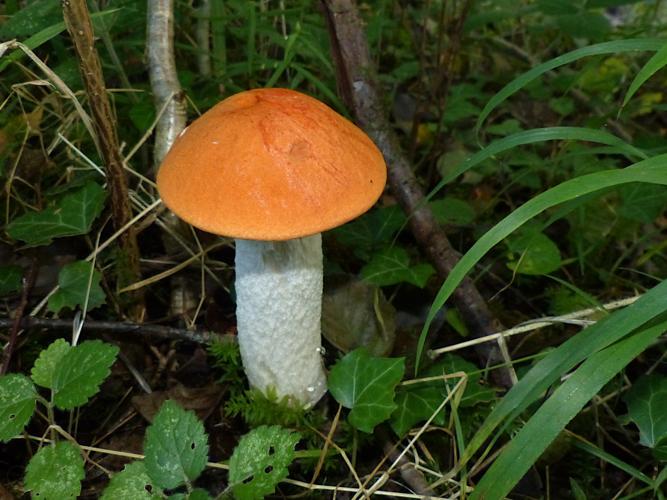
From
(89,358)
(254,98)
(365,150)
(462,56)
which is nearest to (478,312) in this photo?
(365,150)

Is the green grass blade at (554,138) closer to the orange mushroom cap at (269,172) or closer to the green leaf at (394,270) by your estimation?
the orange mushroom cap at (269,172)

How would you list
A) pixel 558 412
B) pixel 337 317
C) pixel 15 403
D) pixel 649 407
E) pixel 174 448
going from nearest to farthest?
pixel 558 412
pixel 174 448
pixel 15 403
pixel 649 407
pixel 337 317

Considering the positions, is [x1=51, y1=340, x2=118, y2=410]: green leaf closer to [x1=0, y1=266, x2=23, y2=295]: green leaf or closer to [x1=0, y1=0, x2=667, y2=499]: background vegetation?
[x1=0, y1=0, x2=667, y2=499]: background vegetation

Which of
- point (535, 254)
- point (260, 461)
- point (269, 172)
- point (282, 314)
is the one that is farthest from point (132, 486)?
point (535, 254)

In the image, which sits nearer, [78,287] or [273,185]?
[273,185]

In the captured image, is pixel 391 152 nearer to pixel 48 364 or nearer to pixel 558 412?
pixel 558 412

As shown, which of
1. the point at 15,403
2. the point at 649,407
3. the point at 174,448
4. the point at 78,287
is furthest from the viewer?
the point at 78,287

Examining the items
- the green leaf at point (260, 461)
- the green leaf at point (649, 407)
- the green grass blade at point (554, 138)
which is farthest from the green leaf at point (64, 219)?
the green leaf at point (649, 407)

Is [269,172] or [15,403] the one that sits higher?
[269,172]

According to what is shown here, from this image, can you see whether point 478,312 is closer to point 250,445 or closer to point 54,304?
point 250,445
